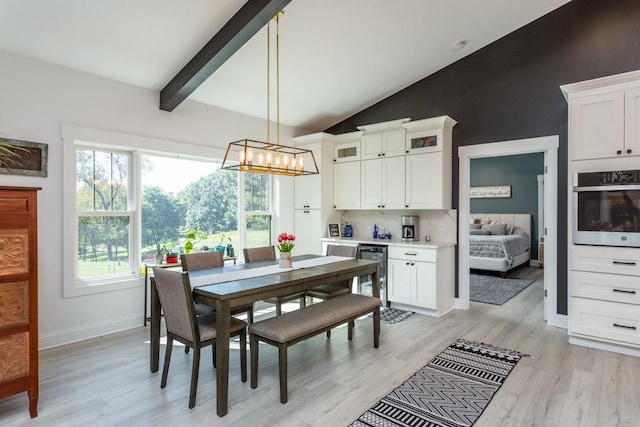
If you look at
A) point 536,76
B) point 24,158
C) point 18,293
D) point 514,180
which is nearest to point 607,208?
point 536,76

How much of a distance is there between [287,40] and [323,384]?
10.8ft

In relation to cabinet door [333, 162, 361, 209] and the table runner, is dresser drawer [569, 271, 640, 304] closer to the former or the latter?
the table runner

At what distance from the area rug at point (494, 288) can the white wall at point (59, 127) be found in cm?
464

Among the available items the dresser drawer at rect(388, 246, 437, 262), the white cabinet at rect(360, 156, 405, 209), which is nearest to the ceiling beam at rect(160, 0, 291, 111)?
the white cabinet at rect(360, 156, 405, 209)

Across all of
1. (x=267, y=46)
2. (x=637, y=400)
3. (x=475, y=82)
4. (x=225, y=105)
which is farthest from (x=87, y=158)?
(x=637, y=400)

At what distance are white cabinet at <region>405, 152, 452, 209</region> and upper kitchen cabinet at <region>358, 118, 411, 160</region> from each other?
25 centimetres

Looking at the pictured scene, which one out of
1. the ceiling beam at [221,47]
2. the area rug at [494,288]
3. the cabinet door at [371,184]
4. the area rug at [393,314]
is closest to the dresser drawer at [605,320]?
the area rug at [494,288]

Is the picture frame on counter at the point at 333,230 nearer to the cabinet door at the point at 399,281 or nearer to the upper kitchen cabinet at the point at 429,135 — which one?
the cabinet door at the point at 399,281

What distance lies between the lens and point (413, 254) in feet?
15.0

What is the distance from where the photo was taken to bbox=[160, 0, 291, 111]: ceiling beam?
115 inches

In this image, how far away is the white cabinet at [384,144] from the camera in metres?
4.91

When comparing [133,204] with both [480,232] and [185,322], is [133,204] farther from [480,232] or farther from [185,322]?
[480,232]

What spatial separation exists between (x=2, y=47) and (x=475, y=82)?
4.96 metres

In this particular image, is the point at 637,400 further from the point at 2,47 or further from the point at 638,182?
the point at 2,47
